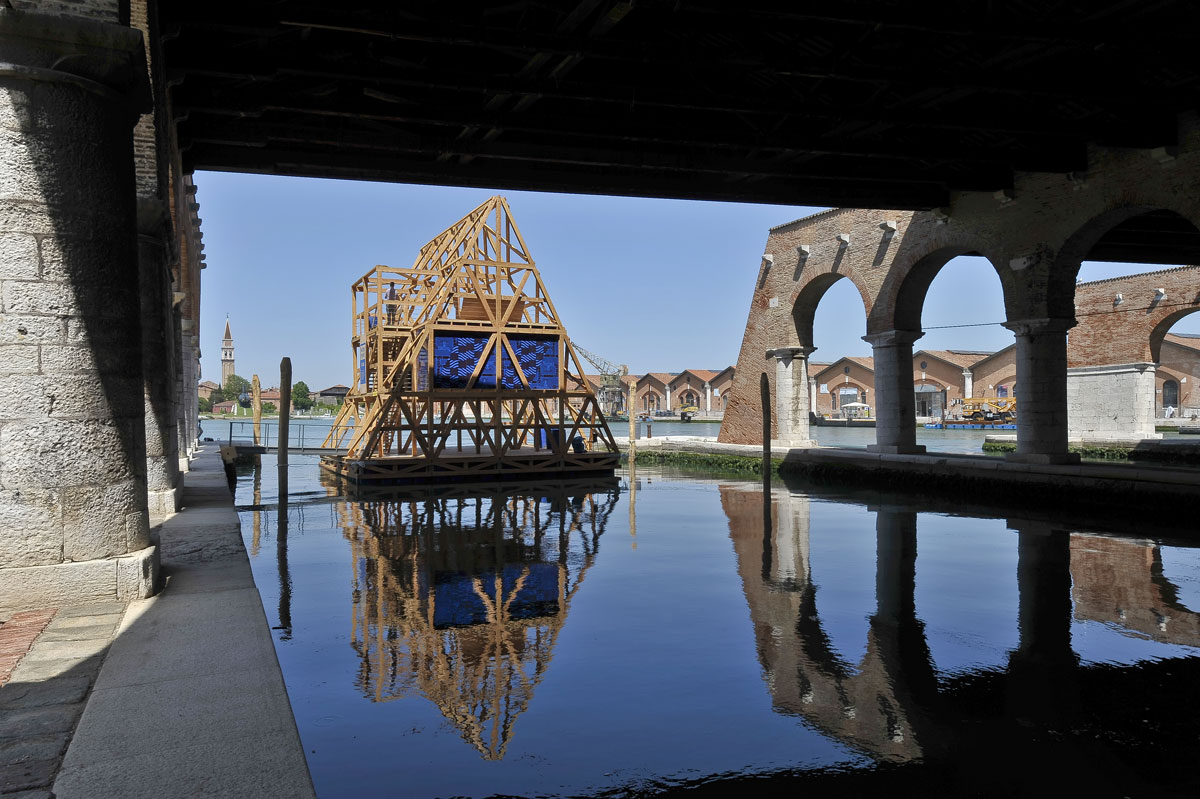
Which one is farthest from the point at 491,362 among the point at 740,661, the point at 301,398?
the point at 301,398

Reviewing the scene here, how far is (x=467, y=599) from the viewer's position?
7.12m

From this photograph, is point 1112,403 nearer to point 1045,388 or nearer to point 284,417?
point 1045,388

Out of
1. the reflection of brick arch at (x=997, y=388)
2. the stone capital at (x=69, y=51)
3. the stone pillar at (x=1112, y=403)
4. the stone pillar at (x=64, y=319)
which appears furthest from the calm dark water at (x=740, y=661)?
the reflection of brick arch at (x=997, y=388)

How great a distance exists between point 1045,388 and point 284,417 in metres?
12.7

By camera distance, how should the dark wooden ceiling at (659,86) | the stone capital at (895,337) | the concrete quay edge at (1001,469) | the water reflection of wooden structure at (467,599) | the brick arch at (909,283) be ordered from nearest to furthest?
1. the water reflection of wooden structure at (467,599)
2. the dark wooden ceiling at (659,86)
3. the concrete quay edge at (1001,469)
4. the brick arch at (909,283)
5. the stone capital at (895,337)

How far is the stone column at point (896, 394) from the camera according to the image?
55.5ft

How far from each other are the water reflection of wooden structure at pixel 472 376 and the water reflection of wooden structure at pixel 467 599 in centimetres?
429

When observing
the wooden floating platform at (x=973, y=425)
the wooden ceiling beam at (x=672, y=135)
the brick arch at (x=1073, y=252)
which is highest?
the wooden ceiling beam at (x=672, y=135)

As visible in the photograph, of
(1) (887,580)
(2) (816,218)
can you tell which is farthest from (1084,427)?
(1) (887,580)

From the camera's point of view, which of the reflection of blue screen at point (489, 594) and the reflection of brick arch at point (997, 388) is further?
the reflection of brick arch at point (997, 388)

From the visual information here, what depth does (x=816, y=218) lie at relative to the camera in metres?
20.3

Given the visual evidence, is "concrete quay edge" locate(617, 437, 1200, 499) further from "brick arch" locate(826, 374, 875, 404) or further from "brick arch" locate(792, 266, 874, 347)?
"brick arch" locate(826, 374, 875, 404)

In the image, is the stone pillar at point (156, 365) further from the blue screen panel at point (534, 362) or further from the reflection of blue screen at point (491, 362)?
the blue screen panel at point (534, 362)

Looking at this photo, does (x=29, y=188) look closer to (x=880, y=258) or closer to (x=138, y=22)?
(x=138, y=22)
